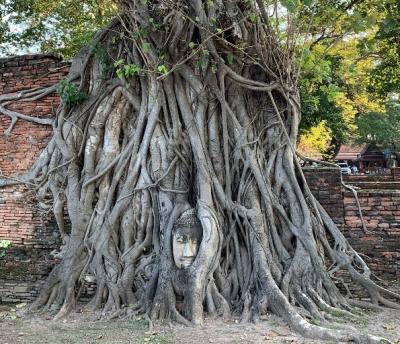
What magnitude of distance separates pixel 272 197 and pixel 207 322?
1.43 metres

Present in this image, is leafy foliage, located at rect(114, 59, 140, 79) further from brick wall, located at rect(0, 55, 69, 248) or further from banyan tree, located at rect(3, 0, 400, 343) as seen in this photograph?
brick wall, located at rect(0, 55, 69, 248)

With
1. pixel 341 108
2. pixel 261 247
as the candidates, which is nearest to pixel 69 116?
pixel 261 247

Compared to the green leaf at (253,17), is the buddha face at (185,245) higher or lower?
→ lower

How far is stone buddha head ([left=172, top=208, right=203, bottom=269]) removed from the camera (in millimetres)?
4164

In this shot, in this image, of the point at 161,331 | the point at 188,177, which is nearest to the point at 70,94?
the point at 188,177

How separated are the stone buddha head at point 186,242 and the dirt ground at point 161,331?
58cm

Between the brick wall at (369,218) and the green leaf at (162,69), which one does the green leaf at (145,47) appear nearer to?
the green leaf at (162,69)

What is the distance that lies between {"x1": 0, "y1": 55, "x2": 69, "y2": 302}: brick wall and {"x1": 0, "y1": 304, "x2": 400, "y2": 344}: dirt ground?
0.96m

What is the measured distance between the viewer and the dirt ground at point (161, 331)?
11.3ft

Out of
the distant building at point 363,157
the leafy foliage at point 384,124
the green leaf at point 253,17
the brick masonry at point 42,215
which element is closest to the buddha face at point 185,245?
the brick masonry at point 42,215

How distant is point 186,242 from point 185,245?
29 millimetres

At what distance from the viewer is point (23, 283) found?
4980 mm

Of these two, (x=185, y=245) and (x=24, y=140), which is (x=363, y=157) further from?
(x=185, y=245)

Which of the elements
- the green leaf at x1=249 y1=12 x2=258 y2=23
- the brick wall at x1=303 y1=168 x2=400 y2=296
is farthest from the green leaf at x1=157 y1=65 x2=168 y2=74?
the brick wall at x1=303 y1=168 x2=400 y2=296
